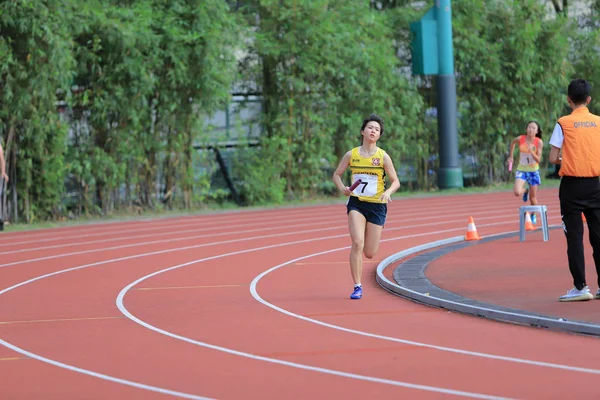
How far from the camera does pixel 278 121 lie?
26766 millimetres

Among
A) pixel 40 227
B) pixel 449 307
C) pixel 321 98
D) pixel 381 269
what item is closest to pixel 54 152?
pixel 40 227

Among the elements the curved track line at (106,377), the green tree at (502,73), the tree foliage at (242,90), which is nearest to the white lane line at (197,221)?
the tree foliage at (242,90)

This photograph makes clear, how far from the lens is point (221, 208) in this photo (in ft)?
84.5

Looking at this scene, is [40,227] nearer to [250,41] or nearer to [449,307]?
[250,41]

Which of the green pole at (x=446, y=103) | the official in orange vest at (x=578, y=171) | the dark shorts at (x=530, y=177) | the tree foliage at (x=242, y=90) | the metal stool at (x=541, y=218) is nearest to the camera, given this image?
the official in orange vest at (x=578, y=171)

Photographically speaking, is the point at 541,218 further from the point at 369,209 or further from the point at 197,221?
the point at 197,221

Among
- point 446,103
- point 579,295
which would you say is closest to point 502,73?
point 446,103

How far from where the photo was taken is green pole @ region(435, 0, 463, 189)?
28984mm

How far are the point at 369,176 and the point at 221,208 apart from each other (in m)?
14.7

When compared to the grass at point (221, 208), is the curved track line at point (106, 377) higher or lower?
lower

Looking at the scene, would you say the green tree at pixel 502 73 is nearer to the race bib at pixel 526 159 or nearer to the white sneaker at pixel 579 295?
the race bib at pixel 526 159

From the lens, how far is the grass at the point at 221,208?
71.6 feet

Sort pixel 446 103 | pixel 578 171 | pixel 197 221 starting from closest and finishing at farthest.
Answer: pixel 578 171 < pixel 197 221 < pixel 446 103

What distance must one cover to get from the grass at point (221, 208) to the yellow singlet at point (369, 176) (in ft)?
36.3
